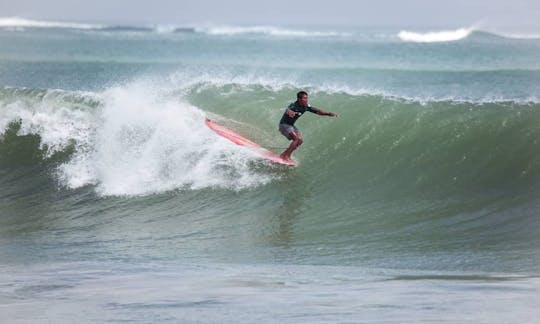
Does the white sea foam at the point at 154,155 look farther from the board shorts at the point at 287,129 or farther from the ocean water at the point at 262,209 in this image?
the board shorts at the point at 287,129

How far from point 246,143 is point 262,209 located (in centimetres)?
177

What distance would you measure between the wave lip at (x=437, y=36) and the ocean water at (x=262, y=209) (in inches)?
1913

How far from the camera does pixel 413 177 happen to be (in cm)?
1359

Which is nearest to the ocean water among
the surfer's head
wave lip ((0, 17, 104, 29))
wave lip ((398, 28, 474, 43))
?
the surfer's head

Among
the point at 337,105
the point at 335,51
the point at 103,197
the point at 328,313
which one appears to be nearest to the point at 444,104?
the point at 337,105

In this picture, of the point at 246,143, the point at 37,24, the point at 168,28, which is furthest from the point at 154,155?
the point at 37,24

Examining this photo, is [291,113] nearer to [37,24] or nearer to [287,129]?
[287,129]

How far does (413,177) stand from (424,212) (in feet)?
5.39

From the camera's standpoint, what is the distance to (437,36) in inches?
2697

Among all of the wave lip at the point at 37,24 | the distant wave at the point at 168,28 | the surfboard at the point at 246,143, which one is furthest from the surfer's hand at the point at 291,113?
the wave lip at the point at 37,24

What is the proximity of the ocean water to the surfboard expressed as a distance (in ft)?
0.38

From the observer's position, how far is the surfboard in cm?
1395

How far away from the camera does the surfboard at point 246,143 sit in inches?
549

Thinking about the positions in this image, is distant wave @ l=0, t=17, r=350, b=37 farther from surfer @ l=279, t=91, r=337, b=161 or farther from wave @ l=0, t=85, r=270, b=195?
surfer @ l=279, t=91, r=337, b=161
